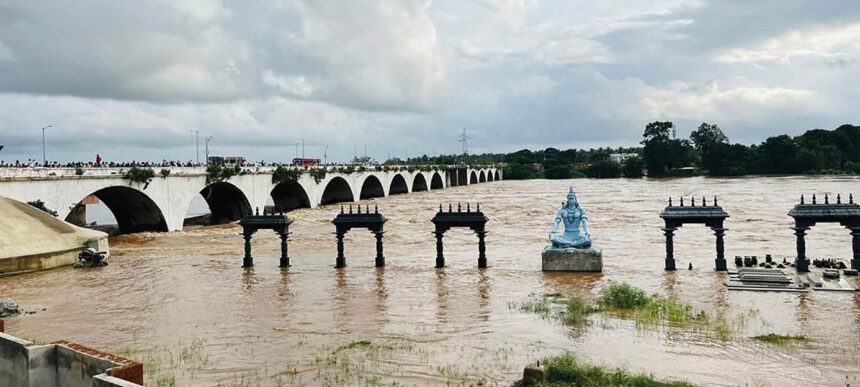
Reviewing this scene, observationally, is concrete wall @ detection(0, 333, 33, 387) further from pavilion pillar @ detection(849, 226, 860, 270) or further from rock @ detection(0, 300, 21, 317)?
pavilion pillar @ detection(849, 226, 860, 270)

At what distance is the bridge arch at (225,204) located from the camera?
67000 millimetres

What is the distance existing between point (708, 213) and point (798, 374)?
47.3ft

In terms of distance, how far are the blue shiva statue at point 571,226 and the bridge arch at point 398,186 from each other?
93773mm

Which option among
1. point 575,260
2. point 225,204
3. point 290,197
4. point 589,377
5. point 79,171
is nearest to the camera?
point 589,377

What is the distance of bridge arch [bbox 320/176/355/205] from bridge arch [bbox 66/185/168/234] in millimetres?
36774

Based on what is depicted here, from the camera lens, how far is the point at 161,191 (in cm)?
5228

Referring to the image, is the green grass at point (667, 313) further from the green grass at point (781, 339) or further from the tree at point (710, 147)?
the tree at point (710, 147)

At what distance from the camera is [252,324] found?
2244 centimetres

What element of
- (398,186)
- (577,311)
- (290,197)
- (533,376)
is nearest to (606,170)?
(398,186)

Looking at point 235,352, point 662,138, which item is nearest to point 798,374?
point 235,352

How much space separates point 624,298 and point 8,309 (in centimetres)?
2118

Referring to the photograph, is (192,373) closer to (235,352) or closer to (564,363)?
(235,352)

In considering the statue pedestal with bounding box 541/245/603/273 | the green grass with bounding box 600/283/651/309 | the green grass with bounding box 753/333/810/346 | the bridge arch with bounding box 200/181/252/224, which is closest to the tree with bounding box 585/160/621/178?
the bridge arch with bounding box 200/181/252/224

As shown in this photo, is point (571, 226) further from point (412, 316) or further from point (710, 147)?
point (710, 147)
